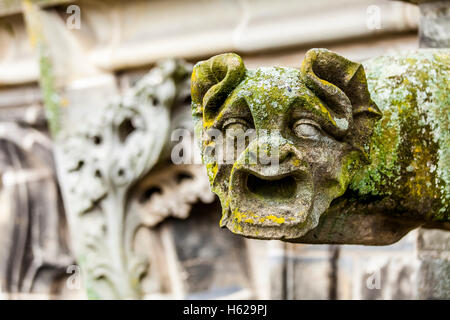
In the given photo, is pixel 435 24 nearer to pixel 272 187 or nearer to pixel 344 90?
pixel 344 90

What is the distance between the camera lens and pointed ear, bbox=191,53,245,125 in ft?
2.80

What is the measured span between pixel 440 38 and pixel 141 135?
0.82 m

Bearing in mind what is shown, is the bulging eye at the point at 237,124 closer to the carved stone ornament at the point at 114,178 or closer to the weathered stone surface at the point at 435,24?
the weathered stone surface at the point at 435,24

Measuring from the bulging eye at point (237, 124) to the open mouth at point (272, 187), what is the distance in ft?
0.21

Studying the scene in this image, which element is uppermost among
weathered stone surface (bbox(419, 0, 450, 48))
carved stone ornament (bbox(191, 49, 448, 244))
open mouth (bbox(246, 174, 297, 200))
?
weathered stone surface (bbox(419, 0, 450, 48))

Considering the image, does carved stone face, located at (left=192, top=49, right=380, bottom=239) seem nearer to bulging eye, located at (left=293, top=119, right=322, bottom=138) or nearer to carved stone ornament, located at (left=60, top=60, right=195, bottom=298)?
bulging eye, located at (left=293, top=119, right=322, bottom=138)

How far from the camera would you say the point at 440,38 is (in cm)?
135

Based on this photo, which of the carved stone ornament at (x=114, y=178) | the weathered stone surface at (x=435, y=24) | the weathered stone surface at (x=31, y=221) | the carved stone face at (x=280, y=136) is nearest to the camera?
the carved stone face at (x=280, y=136)

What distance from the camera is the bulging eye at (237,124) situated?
2.81 feet

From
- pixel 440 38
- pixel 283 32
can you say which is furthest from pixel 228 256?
pixel 440 38

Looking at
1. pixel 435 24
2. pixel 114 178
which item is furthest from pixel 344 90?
pixel 114 178

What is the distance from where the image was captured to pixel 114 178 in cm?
180

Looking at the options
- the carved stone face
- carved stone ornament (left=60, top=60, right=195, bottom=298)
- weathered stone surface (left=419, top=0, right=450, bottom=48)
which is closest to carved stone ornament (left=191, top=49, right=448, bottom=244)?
the carved stone face

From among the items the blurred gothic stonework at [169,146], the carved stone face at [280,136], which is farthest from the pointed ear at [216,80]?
the blurred gothic stonework at [169,146]
